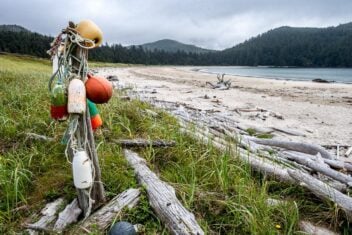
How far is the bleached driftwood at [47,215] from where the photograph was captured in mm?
2531

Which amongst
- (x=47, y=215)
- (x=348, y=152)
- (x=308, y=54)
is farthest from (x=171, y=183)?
(x=308, y=54)

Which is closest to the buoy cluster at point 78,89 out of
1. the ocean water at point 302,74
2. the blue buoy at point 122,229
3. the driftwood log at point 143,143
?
the blue buoy at point 122,229

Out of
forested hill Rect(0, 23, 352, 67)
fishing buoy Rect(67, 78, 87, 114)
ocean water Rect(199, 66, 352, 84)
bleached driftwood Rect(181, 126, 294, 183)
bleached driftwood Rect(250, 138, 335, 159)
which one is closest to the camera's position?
fishing buoy Rect(67, 78, 87, 114)

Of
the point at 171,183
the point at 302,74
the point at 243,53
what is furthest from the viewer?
the point at 243,53

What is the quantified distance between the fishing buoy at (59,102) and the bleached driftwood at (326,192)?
2693 millimetres

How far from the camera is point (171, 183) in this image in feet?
10.5

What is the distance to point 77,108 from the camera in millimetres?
2195

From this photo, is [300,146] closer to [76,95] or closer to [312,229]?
[312,229]

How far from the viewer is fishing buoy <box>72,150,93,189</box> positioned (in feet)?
7.54

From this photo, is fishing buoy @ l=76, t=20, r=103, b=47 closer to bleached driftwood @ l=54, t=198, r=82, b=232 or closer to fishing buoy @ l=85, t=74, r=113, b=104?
fishing buoy @ l=85, t=74, r=113, b=104

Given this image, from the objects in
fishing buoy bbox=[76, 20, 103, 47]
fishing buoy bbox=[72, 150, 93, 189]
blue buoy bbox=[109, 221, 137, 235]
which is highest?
fishing buoy bbox=[76, 20, 103, 47]

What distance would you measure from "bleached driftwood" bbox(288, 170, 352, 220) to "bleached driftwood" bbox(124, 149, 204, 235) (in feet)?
4.98

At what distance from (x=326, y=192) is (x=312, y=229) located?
497 mm

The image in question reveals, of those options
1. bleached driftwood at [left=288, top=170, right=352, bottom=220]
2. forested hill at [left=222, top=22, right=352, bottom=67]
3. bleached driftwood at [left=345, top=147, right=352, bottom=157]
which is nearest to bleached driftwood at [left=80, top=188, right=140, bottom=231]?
bleached driftwood at [left=288, top=170, right=352, bottom=220]
